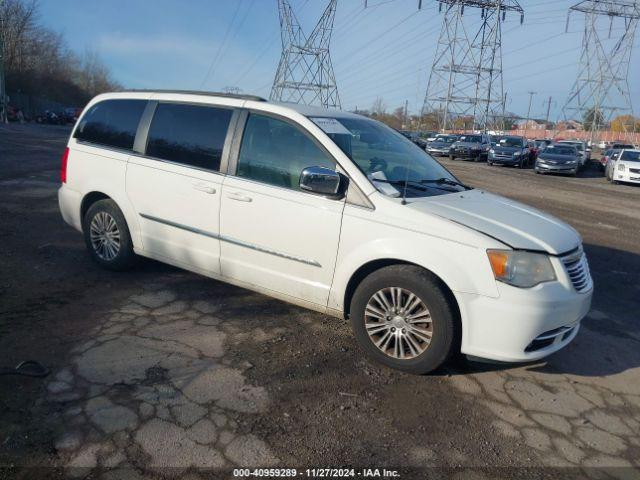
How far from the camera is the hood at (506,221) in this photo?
3404 mm

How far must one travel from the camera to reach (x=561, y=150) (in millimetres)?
25969

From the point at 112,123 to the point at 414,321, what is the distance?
148 inches

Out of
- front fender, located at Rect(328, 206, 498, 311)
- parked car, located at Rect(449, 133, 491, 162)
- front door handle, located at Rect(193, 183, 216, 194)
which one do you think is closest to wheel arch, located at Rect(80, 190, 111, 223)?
front door handle, located at Rect(193, 183, 216, 194)

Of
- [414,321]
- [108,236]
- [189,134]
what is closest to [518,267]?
[414,321]

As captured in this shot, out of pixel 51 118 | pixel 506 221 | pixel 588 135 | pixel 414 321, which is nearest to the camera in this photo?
pixel 414 321

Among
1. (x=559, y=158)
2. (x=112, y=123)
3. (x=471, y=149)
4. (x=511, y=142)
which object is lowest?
(x=112, y=123)

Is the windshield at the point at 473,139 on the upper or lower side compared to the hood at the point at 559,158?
upper

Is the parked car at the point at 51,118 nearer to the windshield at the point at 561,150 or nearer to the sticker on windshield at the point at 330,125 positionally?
the windshield at the point at 561,150

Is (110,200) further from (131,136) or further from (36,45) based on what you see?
(36,45)

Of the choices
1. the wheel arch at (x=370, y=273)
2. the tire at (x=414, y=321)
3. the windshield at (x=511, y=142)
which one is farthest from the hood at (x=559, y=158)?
the tire at (x=414, y=321)

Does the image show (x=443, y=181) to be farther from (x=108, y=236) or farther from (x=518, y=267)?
(x=108, y=236)

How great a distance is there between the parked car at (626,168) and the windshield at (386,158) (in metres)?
20.2

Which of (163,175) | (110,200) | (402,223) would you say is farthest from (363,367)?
(110,200)

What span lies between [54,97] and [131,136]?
68962 mm
